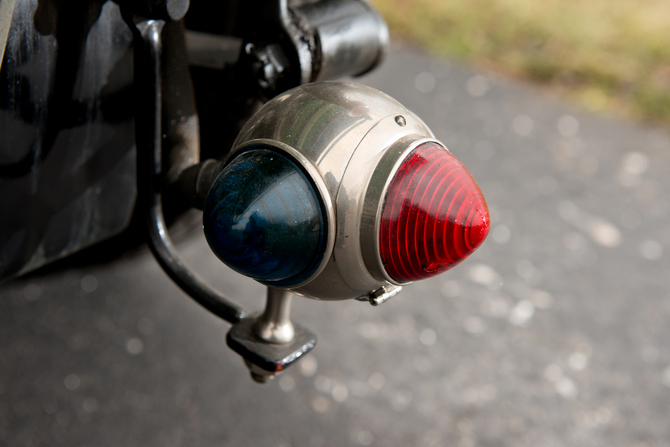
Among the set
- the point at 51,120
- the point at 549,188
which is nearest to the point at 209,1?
the point at 51,120

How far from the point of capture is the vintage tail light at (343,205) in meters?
0.68

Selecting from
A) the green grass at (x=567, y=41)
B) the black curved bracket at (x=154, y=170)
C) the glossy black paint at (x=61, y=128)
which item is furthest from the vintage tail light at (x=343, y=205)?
the green grass at (x=567, y=41)

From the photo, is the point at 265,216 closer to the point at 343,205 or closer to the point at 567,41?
the point at 343,205

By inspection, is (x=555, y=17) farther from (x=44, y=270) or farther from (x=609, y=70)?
(x=44, y=270)

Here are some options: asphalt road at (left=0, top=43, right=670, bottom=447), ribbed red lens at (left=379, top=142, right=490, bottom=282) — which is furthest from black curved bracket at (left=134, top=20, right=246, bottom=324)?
asphalt road at (left=0, top=43, right=670, bottom=447)

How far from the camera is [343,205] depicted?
2.30 feet

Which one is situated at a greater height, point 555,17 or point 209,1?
point 209,1

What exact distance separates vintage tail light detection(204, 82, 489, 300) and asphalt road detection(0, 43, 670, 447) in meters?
0.90

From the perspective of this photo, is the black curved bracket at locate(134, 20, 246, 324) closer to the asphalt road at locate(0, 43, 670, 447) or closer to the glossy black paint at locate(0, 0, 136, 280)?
the glossy black paint at locate(0, 0, 136, 280)

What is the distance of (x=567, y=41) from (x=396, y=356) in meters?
2.71

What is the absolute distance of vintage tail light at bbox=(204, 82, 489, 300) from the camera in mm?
681

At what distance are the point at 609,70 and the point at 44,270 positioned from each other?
3.04m

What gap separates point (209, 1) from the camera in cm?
117

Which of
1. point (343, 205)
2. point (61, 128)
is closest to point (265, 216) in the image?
point (343, 205)
